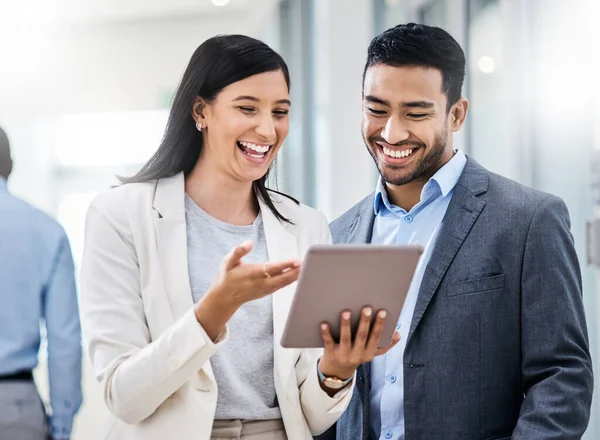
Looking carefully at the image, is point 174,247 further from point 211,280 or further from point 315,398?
point 315,398

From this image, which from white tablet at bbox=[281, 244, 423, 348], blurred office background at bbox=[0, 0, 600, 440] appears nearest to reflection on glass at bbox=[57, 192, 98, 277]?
blurred office background at bbox=[0, 0, 600, 440]

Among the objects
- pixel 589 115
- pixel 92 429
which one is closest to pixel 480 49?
pixel 589 115

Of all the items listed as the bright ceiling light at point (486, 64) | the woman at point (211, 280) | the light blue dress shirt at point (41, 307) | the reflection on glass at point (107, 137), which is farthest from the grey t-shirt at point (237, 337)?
the reflection on glass at point (107, 137)

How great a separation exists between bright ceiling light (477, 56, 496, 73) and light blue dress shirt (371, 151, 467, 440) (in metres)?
1.25

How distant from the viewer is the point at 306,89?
630cm

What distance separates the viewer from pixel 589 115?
245 centimetres

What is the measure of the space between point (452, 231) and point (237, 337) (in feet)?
1.81

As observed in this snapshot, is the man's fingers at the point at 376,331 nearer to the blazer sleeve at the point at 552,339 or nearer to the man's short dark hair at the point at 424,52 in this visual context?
the blazer sleeve at the point at 552,339

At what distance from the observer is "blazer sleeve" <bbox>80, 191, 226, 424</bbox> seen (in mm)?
1512

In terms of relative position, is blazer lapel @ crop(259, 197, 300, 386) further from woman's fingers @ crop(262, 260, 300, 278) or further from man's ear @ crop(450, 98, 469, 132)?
man's ear @ crop(450, 98, 469, 132)

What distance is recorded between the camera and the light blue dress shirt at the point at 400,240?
74.9 inches

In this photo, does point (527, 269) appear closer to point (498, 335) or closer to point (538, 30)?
point (498, 335)

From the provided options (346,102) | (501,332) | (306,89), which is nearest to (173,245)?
(501,332)

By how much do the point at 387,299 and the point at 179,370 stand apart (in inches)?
15.1
